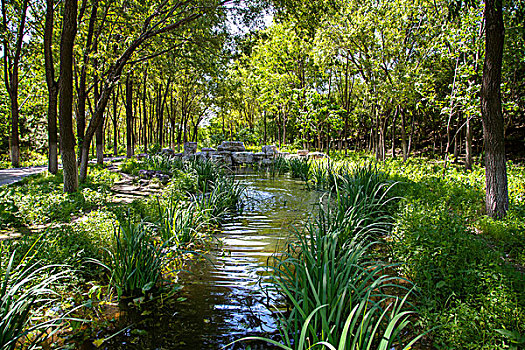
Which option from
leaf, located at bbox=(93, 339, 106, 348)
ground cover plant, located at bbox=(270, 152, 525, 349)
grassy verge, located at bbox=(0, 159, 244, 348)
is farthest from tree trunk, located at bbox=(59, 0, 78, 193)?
ground cover plant, located at bbox=(270, 152, 525, 349)

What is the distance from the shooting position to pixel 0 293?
84.2 inches

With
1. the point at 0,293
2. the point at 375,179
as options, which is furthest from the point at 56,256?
the point at 375,179

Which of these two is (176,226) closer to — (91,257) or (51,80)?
(91,257)

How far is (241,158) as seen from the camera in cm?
2184

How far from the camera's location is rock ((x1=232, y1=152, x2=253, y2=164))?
21.7m

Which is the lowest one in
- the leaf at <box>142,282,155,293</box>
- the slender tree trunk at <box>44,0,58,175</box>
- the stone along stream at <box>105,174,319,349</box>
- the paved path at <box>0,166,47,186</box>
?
the stone along stream at <box>105,174,319,349</box>

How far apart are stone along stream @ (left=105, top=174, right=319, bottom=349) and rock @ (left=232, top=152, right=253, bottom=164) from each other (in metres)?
16.2

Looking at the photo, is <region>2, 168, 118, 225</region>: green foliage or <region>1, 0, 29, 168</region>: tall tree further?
<region>1, 0, 29, 168</region>: tall tree

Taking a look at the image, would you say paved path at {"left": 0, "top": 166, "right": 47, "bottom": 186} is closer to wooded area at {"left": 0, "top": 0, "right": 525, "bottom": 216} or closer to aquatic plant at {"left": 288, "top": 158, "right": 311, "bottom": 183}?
wooded area at {"left": 0, "top": 0, "right": 525, "bottom": 216}

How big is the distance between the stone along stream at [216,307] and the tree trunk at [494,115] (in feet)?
12.3

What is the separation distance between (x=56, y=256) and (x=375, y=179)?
5138 millimetres

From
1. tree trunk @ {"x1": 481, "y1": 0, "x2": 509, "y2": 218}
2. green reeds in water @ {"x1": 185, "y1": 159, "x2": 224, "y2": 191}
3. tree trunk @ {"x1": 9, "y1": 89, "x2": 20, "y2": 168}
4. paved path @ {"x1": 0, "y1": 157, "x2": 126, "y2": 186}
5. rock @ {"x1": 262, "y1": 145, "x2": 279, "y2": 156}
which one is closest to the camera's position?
tree trunk @ {"x1": 481, "y1": 0, "x2": 509, "y2": 218}

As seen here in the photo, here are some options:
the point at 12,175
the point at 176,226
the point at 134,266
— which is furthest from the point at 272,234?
the point at 12,175

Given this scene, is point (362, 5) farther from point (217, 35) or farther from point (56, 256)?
point (56, 256)
